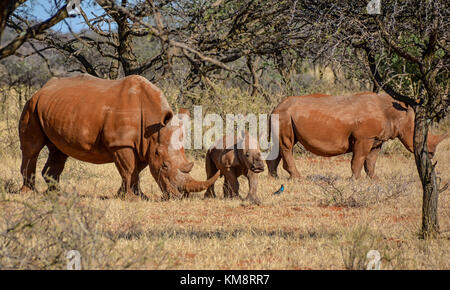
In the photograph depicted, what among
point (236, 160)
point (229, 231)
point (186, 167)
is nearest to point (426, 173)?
point (229, 231)

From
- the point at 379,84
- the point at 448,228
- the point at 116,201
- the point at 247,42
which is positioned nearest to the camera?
the point at 379,84

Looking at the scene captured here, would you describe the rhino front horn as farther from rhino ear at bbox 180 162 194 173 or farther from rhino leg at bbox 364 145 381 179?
rhino leg at bbox 364 145 381 179

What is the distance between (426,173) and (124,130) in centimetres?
426

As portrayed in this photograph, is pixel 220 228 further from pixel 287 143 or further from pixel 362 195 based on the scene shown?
pixel 287 143

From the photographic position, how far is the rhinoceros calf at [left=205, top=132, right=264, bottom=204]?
8.91 meters

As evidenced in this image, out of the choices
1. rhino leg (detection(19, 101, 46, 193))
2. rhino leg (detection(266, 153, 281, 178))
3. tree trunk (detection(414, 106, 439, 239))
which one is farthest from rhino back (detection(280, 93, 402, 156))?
tree trunk (detection(414, 106, 439, 239))

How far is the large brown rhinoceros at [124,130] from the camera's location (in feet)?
29.1

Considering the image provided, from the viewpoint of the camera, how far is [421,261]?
5.59 meters

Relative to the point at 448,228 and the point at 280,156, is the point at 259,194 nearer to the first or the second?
the point at 280,156

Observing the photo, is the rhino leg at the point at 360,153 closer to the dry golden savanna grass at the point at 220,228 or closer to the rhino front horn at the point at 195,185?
the dry golden savanna grass at the point at 220,228

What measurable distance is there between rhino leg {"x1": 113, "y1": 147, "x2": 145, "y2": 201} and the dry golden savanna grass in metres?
0.28

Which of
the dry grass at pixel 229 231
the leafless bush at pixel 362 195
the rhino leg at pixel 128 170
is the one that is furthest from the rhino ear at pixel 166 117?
the leafless bush at pixel 362 195
